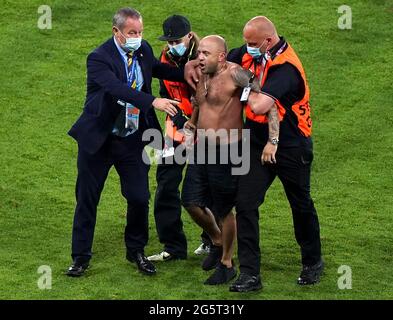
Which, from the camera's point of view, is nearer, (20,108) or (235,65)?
(235,65)

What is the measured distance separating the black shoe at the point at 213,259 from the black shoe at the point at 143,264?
427 millimetres

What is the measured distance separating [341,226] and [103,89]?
2975 millimetres

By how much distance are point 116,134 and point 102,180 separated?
0.40 meters

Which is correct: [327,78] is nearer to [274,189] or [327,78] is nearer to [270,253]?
[274,189]

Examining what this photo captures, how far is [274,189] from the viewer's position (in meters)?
12.5

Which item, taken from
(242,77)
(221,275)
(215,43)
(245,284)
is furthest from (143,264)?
(215,43)

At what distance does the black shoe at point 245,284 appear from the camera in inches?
360

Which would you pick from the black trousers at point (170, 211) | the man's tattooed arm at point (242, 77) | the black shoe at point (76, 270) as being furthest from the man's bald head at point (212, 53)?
the black shoe at point (76, 270)

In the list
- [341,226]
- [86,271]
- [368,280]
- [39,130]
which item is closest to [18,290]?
[86,271]

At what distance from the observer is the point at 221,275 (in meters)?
9.46

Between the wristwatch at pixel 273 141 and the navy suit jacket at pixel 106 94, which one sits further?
the navy suit jacket at pixel 106 94

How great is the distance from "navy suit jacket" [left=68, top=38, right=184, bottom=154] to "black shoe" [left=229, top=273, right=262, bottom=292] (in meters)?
1.47

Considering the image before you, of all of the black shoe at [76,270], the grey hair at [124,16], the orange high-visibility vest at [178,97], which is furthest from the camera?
the orange high-visibility vest at [178,97]

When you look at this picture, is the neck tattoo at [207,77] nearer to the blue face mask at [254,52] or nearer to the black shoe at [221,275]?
the blue face mask at [254,52]
